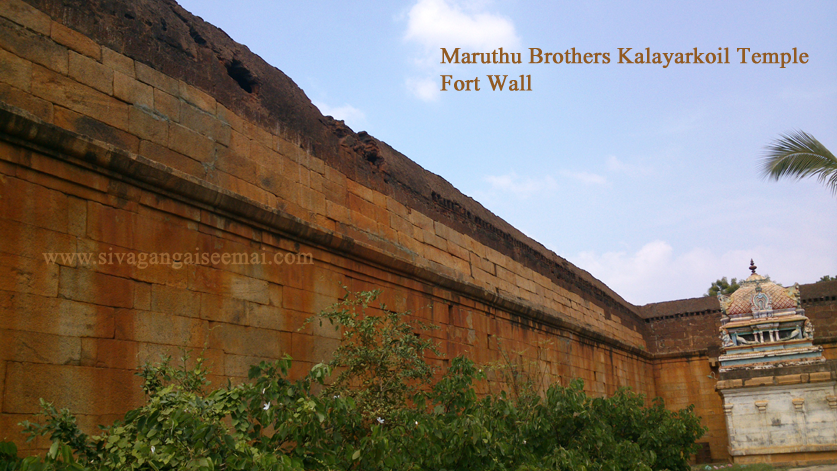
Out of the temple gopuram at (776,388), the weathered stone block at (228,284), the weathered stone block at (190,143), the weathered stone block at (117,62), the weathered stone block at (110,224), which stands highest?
the weathered stone block at (117,62)

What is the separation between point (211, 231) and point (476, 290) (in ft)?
15.1

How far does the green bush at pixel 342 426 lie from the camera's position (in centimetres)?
303

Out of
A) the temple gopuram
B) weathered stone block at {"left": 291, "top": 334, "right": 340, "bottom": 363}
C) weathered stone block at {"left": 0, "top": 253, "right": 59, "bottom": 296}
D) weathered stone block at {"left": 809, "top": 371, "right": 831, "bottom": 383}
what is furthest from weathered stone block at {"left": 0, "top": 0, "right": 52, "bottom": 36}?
weathered stone block at {"left": 809, "top": 371, "right": 831, "bottom": 383}

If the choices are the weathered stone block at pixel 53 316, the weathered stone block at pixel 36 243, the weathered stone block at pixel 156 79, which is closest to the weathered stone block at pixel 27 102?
the weathered stone block at pixel 36 243

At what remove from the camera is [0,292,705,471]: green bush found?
3031 millimetres

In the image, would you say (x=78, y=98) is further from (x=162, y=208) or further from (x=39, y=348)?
(x=39, y=348)

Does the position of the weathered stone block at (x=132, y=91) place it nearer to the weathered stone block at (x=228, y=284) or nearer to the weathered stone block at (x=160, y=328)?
the weathered stone block at (x=228, y=284)

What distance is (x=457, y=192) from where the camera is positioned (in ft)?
32.7

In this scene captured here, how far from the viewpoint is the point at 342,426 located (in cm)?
427

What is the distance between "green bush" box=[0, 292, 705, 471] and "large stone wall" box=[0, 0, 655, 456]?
0.35 meters

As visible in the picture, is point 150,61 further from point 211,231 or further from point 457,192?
point 457,192

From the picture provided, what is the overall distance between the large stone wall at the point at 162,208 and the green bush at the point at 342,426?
0.35 m

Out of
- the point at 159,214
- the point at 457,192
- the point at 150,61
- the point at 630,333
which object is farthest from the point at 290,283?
the point at 630,333

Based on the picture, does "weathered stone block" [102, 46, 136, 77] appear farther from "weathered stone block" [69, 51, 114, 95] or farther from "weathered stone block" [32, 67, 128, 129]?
"weathered stone block" [32, 67, 128, 129]
